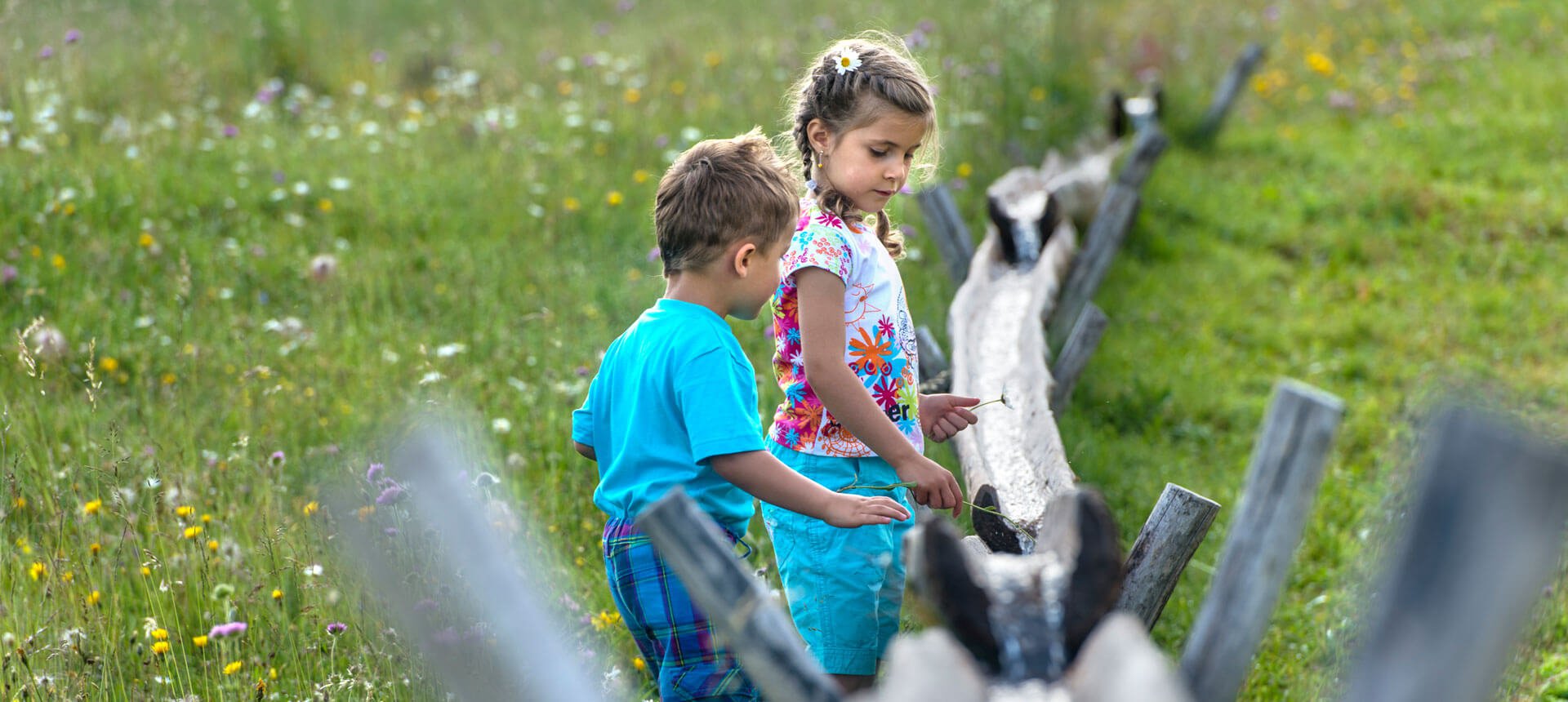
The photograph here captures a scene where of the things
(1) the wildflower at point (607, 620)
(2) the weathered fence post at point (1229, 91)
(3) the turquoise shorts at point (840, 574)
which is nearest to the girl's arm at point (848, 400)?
(3) the turquoise shorts at point (840, 574)

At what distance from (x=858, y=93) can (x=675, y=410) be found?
2.88ft

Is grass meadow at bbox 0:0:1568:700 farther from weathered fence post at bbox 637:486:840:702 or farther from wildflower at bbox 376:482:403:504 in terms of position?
weathered fence post at bbox 637:486:840:702

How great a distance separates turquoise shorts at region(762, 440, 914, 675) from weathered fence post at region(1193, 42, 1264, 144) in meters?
7.21

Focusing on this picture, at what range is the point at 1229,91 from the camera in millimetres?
9062

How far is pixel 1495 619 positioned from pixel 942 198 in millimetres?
4076

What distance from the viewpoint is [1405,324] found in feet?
19.8

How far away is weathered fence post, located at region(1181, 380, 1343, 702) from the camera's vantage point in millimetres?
1236

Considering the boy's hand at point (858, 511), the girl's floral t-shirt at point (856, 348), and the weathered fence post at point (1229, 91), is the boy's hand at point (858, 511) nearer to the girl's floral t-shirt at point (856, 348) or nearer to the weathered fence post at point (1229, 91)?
the girl's floral t-shirt at point (856, 348)

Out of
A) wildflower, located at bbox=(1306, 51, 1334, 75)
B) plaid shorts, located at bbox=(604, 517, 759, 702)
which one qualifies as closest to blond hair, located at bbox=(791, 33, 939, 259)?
plaid shorts, located at bbox=(604, 517, 759, 702)

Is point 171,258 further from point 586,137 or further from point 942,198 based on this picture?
point 942,198

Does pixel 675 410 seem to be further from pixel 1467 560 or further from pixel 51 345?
pixel 51 345

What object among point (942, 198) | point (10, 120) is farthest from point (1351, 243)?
point (10, 120)

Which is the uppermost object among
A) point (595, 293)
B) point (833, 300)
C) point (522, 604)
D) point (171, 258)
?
point (833, 300)

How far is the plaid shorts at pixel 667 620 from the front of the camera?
2236 mm
